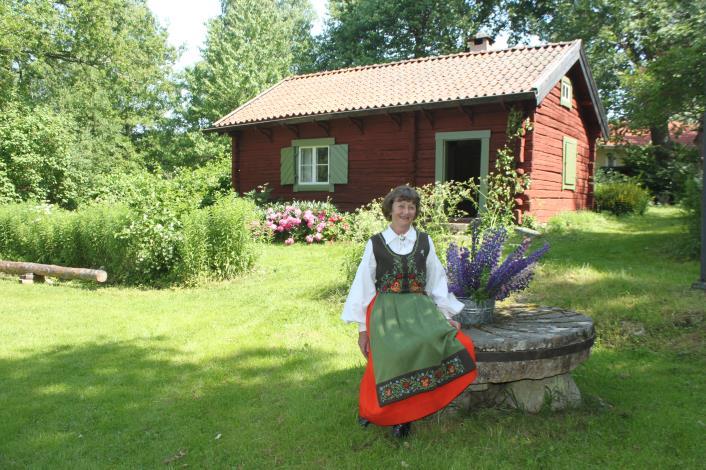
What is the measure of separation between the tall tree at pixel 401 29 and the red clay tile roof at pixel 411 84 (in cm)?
1035

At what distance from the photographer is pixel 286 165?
15.4 meters

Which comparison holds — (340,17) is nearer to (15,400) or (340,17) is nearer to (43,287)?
(43,287)

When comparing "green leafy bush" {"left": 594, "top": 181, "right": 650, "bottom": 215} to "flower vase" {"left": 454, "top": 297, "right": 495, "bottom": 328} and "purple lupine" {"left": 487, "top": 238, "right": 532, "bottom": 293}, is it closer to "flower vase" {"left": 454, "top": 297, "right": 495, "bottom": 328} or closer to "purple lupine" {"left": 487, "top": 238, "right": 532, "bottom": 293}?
"purple lupine" {"left": 487, "top": 238, "right": 532, "bottom": 293}

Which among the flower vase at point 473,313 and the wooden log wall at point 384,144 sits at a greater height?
the wooden log wall at point 384,144

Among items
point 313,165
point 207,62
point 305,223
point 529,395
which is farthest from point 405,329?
point 207,62

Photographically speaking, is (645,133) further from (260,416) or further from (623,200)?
(260,416)

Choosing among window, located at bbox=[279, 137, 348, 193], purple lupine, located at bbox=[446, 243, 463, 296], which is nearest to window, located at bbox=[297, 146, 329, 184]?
window, located at bbox=[279, 137, 348, 193]

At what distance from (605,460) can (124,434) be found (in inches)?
117

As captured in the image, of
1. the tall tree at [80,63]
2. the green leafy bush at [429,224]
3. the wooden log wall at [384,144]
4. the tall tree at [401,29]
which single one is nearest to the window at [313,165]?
the wooden log wall at [384,144]

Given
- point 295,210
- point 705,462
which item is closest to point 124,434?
point 705,462

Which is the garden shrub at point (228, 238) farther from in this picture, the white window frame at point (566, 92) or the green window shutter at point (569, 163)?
the white window frame at point (566, 92)

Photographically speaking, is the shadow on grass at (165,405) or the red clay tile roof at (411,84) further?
the red clay tile roof at (411,84)

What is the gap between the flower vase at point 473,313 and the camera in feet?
12.5

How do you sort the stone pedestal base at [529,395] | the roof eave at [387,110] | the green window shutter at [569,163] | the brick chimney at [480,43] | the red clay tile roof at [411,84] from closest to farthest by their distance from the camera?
the stone pedestal base at [529,395] → the roof eave at [387,110] → the red clay tile roof at [411,84] → the green window shutter at [569,163] → the brick chimney at [480,43]
